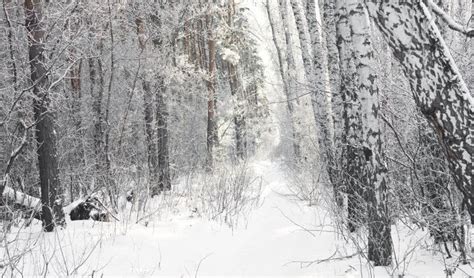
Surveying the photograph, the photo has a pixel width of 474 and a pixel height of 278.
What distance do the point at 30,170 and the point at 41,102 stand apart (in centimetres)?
478

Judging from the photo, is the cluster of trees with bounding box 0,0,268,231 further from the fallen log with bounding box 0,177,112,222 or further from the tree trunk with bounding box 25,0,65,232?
the fallen log with bounding box 0,177,112,222

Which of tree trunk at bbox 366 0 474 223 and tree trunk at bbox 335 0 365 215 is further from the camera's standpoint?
tree trunk at bbox 335 0 365 215

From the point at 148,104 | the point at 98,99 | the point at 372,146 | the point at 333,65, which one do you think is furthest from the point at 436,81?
the point at 98,99

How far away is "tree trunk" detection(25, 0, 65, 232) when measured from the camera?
6793 mm

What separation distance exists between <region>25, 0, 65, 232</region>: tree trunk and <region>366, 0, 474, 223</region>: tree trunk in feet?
18.7

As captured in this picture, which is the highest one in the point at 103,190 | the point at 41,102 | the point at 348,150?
the point at 41,102

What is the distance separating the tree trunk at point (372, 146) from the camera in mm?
4227

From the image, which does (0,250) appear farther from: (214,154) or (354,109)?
(214,154)

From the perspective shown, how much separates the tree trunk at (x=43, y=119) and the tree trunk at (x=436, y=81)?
18.7ft

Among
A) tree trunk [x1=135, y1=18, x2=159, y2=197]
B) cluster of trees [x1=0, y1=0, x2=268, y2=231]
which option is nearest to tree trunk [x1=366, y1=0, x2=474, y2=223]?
cluster of trees [x1=0, y1=0, x2=268, y2=231]

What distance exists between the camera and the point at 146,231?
6.66 meters

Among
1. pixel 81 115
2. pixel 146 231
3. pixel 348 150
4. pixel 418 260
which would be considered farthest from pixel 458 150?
pixel 81 115

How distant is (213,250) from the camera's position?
19.6 ft

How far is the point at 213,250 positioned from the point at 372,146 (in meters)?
2.77
